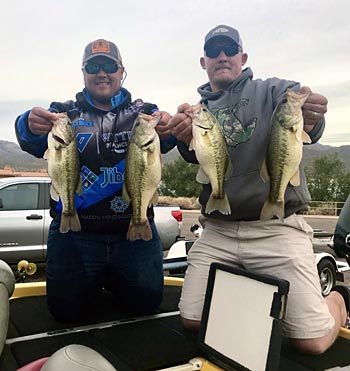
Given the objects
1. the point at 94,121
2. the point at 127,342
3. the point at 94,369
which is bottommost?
the point at 127,342

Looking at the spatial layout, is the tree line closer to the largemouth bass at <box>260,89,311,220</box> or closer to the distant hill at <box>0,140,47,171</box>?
the distant hill at <box>0,140,47,171</box>

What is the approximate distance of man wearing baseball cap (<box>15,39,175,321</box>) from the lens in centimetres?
318

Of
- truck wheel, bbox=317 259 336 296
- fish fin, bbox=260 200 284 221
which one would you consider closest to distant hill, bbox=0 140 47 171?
fish fin, bbox=260 200 284 221

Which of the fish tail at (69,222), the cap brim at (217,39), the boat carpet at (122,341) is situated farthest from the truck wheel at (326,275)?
the fish tail at (69,222)

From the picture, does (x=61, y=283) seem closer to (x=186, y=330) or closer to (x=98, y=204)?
(x=98, y=204)

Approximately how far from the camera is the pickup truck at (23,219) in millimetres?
7504

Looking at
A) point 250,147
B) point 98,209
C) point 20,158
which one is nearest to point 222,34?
point 250,147

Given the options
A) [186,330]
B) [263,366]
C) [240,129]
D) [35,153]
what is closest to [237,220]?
[240,129]

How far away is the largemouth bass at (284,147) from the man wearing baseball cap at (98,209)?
2.94ft

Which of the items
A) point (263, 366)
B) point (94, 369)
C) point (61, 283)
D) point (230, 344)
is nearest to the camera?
point (94, 369)

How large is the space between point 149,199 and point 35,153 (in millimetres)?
1044

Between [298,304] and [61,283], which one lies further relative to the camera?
[61,283]

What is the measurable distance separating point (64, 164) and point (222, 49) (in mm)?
1218

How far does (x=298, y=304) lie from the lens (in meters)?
2.74
